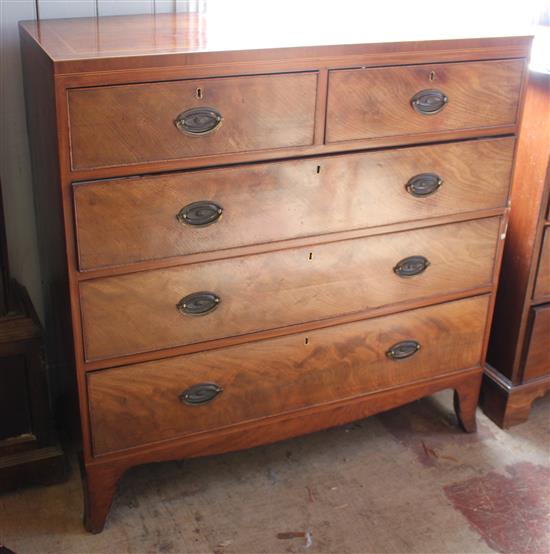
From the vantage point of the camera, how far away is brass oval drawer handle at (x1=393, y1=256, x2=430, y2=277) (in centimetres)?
205

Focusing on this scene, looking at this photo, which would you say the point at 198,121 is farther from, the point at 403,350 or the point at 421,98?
the point at 403,350

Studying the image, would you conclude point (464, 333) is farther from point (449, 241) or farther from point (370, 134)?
point (370, 134)

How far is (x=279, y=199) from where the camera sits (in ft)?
6.00

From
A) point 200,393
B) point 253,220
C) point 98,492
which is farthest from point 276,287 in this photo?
point 98,492

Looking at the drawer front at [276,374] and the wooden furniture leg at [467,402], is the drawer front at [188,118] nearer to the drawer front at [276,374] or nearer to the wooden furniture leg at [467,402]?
the drawer front at [276,374]

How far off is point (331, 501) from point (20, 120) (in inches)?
51.0

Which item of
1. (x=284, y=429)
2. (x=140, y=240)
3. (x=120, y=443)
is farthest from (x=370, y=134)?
(x=120, y=443)

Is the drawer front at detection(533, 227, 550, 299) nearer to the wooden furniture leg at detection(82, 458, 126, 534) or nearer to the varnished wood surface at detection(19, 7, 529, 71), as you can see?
the varnished wood surface at detection(19, 7, 529, 71)

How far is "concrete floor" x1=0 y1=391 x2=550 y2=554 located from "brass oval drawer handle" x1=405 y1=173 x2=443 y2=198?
2.58 feet

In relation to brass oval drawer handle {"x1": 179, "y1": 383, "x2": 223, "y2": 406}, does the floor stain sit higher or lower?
lower

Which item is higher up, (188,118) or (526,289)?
(188,118)

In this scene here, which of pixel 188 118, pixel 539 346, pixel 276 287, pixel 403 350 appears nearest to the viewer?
pixel 188 118

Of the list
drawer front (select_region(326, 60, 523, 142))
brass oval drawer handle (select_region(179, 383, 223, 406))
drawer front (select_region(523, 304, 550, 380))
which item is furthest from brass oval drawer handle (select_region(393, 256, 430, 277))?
brass oval drawer handle (select_region(179, 383, 223, 406))

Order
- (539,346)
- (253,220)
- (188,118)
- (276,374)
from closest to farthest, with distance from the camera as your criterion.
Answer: (188,118)
(253,220)
(276,374)
(539,346)
